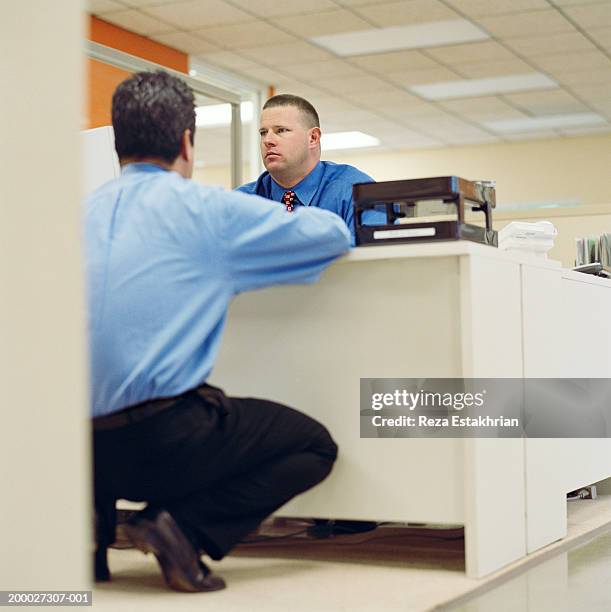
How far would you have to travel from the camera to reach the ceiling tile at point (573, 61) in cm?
760

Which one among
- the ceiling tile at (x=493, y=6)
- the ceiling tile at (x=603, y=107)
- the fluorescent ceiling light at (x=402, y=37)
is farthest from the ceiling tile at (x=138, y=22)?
the ceiling tile at (x=603, y=107)

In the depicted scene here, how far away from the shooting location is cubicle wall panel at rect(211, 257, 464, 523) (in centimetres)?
214

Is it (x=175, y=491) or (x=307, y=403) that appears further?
(x=307, y=403)

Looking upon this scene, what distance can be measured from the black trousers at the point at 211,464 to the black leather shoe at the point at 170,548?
3 cm

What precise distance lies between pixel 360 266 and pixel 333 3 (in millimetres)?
4508

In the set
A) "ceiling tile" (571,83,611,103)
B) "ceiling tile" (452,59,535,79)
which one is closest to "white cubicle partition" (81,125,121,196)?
"ceiling tile" (452,59,535,79)

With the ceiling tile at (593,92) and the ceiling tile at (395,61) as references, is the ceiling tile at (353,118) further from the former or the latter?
the ceiling tile at (593,92)

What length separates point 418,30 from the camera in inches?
274

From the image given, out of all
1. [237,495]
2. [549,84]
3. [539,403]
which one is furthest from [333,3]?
[237,495]

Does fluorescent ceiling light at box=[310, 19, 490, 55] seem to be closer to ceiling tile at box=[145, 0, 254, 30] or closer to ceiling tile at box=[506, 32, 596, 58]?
ceiling tile at box=[506, 32, 596, 58]

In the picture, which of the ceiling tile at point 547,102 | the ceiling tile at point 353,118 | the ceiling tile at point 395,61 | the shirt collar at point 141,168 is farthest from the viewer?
the ceiling tile at point 353,118

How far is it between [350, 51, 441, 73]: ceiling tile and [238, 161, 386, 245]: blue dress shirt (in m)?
4.56

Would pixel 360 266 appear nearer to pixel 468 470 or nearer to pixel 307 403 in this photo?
pixel 307 403

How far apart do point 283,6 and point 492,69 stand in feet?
7.06
